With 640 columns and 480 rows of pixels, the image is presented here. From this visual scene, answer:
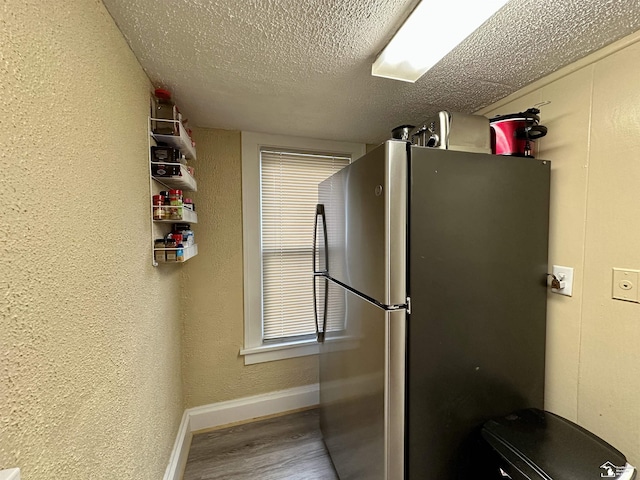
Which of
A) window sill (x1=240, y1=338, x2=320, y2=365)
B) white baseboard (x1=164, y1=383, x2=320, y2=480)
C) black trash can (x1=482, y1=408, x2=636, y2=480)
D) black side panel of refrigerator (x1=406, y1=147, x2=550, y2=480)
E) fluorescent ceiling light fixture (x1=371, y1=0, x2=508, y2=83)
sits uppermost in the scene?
fluorescent ceiling light fixture (x1=371, y1=0, x2=508, y2=83)

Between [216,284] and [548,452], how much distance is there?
1937mm

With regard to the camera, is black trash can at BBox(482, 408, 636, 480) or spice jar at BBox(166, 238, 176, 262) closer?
black trash can at BBox(482, 408, 636, 480)

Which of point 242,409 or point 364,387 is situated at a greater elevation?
point 364,387

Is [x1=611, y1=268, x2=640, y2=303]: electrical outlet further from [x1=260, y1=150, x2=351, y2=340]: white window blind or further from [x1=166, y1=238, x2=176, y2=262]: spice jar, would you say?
[x1=166, y1=238, x2=176, y2=262]: spice jar

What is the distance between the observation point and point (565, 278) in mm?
1233

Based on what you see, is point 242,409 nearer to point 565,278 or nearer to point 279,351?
point 279,351

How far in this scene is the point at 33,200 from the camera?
21.9 inches

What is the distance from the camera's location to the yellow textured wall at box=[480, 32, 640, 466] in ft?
3.40

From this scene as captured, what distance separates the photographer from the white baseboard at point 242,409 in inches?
74.4

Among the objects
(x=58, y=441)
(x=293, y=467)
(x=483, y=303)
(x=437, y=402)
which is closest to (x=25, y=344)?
(x=58, y=441)

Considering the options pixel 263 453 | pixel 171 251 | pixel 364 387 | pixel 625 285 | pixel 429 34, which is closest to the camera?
pixel 429 34

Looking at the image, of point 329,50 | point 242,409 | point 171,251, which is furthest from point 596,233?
point 242,409

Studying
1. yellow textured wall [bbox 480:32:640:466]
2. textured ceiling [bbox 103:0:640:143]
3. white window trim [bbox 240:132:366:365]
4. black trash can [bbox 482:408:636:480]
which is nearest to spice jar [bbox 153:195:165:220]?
textured ceiling [bbox 103:0:640:143]

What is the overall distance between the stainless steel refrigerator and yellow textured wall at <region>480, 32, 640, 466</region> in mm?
87
